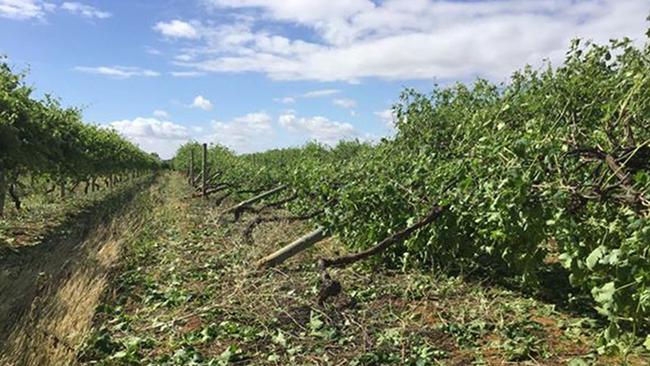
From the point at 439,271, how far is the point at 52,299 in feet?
13.3

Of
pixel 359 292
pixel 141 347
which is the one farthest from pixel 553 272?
pixel 141 347

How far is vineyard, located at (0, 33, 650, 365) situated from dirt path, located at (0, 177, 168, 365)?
3 centimetres

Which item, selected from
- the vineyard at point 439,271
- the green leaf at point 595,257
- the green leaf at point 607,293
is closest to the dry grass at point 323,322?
the vineyard at point 439,271

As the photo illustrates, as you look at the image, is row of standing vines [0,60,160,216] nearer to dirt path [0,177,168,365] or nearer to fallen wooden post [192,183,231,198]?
dirt path [0,177,168,365]

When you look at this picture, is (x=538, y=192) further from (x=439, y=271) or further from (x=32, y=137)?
(x=32, y=137)

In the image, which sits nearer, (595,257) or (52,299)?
(595,257)

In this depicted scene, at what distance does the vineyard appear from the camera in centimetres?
394

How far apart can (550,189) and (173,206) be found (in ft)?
43.7

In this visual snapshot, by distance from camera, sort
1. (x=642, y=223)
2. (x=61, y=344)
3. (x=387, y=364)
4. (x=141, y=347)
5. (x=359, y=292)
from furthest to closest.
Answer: (x=359, y=292), (x=141, y=347), (x=61, y=344), (x=387, y=364), (x=642, y=223)

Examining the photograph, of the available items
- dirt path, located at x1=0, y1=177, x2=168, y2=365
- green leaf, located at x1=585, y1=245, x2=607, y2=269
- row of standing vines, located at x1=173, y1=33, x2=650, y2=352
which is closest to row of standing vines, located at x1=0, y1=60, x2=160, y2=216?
dirt path, located at x1=0, y1=177, x2=168, y2=365

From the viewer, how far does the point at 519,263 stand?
198 inches

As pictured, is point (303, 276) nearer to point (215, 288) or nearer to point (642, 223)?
point (215, 288)

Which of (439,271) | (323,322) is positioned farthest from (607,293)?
(439,271)

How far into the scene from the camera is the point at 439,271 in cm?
628
